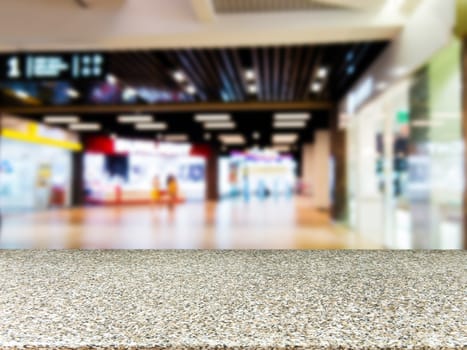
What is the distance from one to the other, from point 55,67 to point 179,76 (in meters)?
5.27

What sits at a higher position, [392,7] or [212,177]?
[392,7]

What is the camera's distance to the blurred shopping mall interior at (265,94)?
542 centimetres

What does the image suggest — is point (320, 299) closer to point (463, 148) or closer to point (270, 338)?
point (270, 338)

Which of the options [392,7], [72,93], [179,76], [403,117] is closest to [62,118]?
[72,93]

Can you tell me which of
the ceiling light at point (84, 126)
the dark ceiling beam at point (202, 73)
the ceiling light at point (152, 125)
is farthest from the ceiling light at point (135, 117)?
the dark ceiling beam at point (202, 73)

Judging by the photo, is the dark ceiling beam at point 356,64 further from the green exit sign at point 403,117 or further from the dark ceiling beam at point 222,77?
the dark ceiling beam at point 222,77

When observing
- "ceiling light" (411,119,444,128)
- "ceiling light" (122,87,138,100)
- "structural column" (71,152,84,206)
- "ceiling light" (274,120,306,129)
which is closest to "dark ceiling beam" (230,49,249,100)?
"ceiling light" (122,87,138,100)

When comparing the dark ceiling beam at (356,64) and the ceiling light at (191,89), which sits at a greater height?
the ceiling light at (191,89)

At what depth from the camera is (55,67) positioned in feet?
19.2

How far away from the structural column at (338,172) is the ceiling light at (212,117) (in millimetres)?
4512

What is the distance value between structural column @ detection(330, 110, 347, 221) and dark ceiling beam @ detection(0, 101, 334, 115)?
895 mm

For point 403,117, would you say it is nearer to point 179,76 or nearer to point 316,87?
point 316,87

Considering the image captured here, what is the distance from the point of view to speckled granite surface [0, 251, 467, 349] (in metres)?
0.83

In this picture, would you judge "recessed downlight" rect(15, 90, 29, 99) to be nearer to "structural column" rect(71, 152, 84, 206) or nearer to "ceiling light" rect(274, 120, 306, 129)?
"structural column" rect(71, 152, 84, 206)
